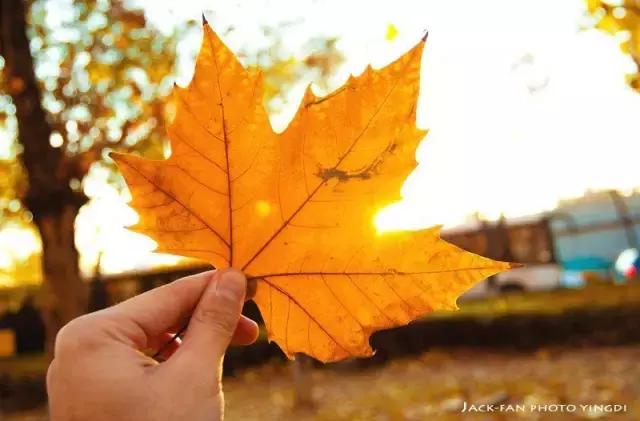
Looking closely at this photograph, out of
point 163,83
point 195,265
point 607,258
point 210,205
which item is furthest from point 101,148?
point 607,258

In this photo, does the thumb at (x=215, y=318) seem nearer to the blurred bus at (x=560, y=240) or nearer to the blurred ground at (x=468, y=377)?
the blurred ground at (x=468, y=377)

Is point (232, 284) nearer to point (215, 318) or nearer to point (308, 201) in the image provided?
point (215, 318)

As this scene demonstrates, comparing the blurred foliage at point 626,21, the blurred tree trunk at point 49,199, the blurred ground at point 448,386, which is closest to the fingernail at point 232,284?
the blurred foliage at point 626,21

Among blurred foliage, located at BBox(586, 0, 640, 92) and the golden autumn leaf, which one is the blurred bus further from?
the golden autumn leaf

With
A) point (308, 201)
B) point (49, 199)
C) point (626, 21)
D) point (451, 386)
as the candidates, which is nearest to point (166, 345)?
point (308, 201)

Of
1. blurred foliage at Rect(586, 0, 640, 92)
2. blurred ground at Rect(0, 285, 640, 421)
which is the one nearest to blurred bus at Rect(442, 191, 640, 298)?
blurred ground at Rect(0, 285, 640, 421)

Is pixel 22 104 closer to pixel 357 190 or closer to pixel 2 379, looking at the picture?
pixel 357 190
